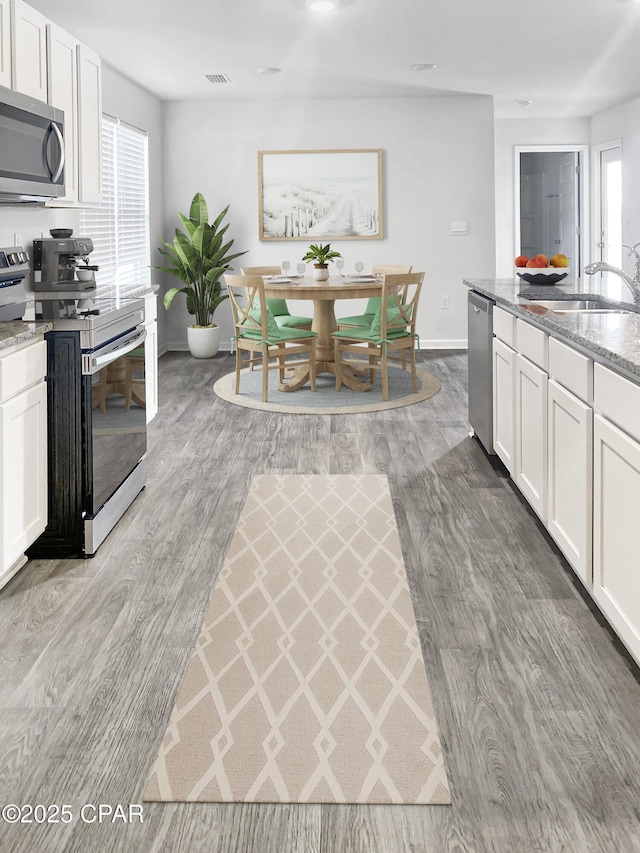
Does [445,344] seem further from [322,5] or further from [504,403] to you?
[504,403]

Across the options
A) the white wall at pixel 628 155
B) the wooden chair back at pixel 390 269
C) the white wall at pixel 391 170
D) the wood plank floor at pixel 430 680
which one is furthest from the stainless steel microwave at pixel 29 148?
the white wall at pixel 628 155

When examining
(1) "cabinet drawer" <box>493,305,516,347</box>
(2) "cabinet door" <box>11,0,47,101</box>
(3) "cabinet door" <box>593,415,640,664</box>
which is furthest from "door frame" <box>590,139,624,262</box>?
(3) "cabinet door" <box>593,415,640,664</box>

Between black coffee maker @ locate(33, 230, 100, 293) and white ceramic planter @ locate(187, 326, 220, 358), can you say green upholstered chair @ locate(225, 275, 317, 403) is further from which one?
white ceramic planter @ locate(187, 326, 220, 358)

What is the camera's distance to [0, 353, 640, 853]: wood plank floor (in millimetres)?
1568

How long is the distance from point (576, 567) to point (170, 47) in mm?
4899

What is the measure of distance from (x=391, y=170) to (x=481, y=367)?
448 cm

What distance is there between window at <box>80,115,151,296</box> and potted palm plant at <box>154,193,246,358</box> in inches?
10.7

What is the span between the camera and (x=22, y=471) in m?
2.64

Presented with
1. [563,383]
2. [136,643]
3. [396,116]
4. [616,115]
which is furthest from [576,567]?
[616,115]

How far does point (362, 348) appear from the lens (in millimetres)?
5801

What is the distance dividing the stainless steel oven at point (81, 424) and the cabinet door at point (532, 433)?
5.41 feet

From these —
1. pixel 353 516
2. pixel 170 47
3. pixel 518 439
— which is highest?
pixel 170 47

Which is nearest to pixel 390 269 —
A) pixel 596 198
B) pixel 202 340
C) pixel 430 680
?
pixel 202 340

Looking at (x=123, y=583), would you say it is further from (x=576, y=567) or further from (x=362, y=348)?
(x=362, y=348)
